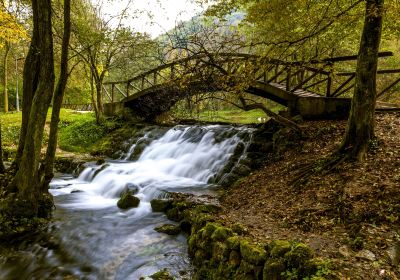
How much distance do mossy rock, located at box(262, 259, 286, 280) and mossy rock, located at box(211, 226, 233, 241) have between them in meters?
1.34

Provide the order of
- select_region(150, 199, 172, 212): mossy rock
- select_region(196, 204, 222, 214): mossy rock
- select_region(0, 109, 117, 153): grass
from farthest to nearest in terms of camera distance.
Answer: select_region(0, 109, 117, 153): grass, select_region(150, 199, 172, 212): mossy rock, select_region(196, 204, 222, 214): mossy rock

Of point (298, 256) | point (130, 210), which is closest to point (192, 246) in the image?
point (298, 256)

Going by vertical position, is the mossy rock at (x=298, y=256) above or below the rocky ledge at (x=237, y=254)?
above

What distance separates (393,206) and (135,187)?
8368mm

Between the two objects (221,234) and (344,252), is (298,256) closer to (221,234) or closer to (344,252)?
(344,252)

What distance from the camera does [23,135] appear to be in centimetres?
909

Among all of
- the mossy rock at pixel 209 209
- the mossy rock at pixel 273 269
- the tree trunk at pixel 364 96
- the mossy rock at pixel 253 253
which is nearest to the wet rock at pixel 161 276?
the mossy rock at pixel 253 253

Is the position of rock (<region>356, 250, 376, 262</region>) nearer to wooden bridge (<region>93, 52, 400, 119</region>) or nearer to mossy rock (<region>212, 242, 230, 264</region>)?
mossy rock (<region>212, 242, 230, 264</region>)

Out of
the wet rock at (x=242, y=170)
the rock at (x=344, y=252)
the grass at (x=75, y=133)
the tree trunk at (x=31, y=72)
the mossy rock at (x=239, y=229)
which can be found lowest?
the mossy rock at (x=239, y=229)

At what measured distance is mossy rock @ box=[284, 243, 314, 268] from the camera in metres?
4.29

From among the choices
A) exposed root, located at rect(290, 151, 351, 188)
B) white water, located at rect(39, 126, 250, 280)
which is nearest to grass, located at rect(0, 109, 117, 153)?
white water, located at rect(39, 126, 250, 280)

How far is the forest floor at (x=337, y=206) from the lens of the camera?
4.62 meters

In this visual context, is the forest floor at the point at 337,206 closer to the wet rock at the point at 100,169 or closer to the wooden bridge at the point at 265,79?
the wooden bridge at the point at 265,79

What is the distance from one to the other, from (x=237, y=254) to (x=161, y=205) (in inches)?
184
